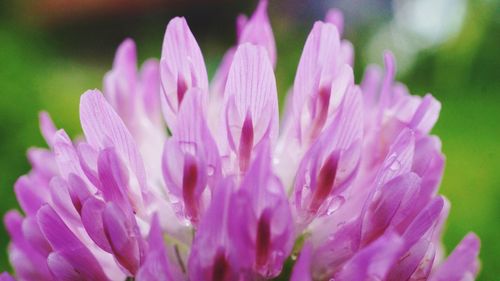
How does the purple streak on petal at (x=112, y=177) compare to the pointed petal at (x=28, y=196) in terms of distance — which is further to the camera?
the pointed petal at (x=28, y=196)

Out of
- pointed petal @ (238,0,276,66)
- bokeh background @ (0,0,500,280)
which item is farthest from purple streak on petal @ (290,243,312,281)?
bokeh background @ (0,0,500,280)

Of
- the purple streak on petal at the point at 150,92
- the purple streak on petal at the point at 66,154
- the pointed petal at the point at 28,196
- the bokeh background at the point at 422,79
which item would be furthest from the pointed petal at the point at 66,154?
the bokeh background at the point at 422,79

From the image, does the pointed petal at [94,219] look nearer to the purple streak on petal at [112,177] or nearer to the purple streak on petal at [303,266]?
the purple streak on petal at [112,177]

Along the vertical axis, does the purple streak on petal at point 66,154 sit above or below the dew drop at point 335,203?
above

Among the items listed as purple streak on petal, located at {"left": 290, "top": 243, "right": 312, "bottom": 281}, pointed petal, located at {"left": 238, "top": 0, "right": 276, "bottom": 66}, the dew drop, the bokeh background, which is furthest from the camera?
the bokeh background

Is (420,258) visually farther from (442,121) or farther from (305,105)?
(442,121)

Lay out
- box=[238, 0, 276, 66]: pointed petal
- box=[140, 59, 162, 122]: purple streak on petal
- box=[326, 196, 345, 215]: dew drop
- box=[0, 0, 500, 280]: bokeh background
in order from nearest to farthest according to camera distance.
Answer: box=[326, 196, 345, 215]: dew drop < box=[238, 0, 276, 66]: pointed petal < box=[140, 59, 162, 122]: purple streak on petal < box=[0, 0, 500, 280]: bokeh background

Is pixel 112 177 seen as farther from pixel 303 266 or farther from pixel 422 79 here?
pixel 422 79

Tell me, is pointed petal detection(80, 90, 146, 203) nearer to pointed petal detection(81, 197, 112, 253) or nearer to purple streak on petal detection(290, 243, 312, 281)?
pointed petal detection(81, 197, 112, 253)

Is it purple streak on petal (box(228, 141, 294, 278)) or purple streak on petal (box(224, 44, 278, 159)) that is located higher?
purple streak on petal (box(224, 44, 278, 159))

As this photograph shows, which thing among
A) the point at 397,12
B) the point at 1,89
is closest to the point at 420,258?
the point at 1,89
